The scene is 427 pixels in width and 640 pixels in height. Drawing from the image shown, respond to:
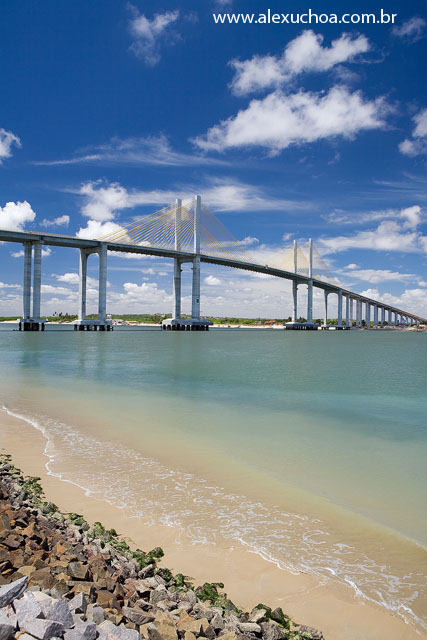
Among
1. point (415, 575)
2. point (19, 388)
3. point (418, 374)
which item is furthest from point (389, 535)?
point (418, 374)

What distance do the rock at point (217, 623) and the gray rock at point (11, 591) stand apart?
112 cm

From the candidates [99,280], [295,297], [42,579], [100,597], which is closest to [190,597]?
[100,597]

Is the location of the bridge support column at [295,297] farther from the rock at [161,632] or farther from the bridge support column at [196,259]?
the rock at [161,632]

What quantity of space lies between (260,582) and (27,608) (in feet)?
6.51

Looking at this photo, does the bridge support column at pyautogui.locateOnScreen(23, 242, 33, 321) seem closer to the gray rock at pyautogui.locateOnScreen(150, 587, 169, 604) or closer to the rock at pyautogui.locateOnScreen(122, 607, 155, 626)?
the gray rock at pyautogui.locateOnScreen(150, 587, 169, 604)

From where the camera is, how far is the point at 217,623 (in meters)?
2.48

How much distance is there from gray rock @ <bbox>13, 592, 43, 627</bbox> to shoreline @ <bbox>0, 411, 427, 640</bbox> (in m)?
1.58

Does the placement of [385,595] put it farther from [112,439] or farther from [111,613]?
[112,439]

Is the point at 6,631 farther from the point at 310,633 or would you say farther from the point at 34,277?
the point at 34,277

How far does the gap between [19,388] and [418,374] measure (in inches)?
807

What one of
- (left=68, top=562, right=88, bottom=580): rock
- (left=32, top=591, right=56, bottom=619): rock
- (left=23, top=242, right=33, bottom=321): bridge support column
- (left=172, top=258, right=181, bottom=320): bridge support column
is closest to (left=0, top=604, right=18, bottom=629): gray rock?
(left=32, top=591, right=56, bottom=619): rock

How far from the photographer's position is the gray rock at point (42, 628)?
6.32 ft

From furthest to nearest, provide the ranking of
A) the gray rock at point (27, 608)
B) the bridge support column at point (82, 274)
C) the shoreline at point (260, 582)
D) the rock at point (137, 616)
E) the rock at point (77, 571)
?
1. the bridge support column at point (82, 274)
2. the shoreline at point (260, 582)
3. the rock at point (77, 571)
4. the rock at point (137, 616)
5. the gray rock at point (27, 608)

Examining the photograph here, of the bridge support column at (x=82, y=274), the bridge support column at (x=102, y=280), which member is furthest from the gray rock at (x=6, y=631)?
the bridge support column at (x=82, y=274)
